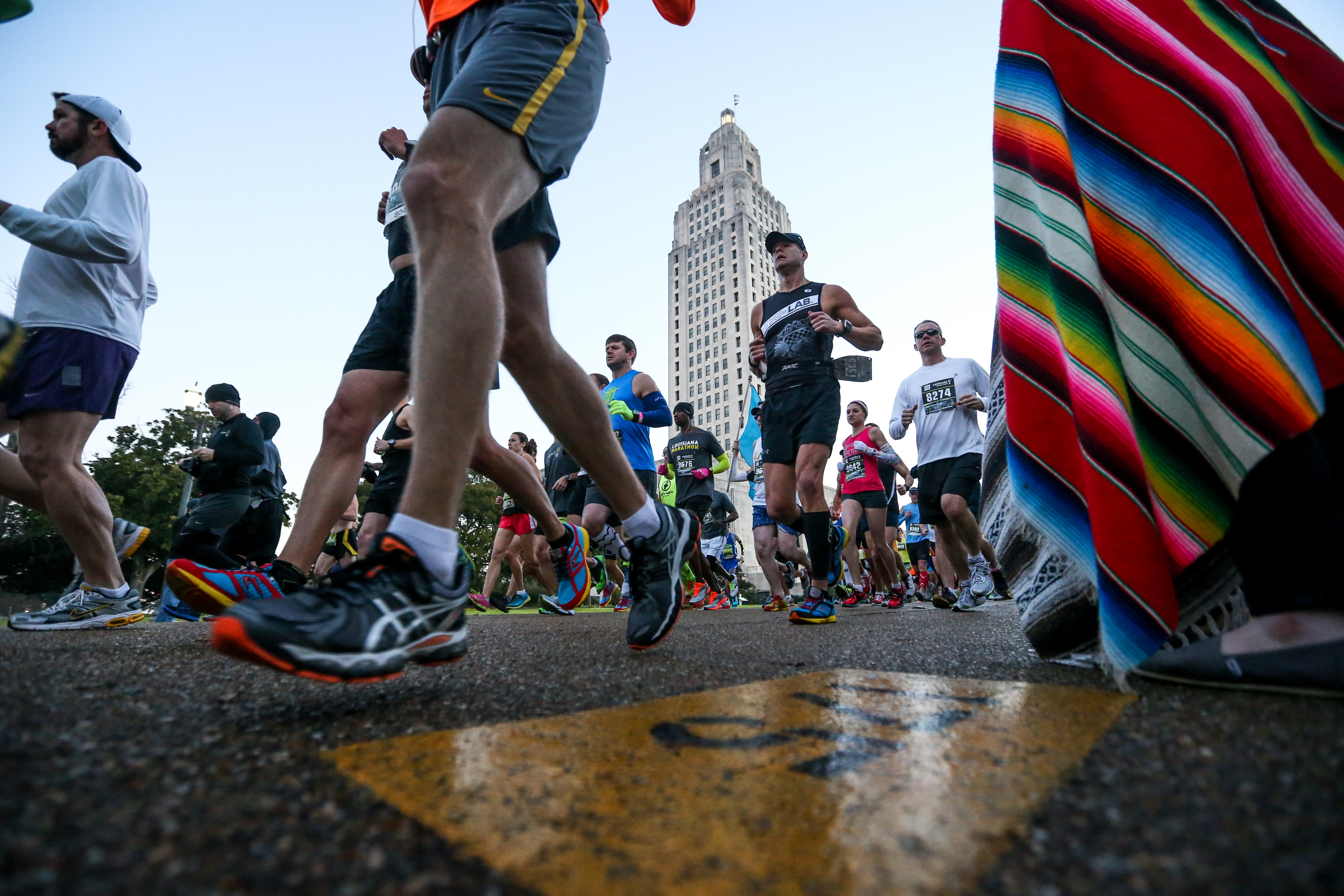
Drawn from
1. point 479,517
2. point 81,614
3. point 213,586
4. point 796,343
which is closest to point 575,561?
point 213,586

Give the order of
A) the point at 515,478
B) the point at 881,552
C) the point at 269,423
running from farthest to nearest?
the point at 881,552
the point at 269,423
the point at 515,478

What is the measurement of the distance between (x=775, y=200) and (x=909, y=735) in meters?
85.9

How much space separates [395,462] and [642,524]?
137 inches

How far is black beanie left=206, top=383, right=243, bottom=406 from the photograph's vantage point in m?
5.11

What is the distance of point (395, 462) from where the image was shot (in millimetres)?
4770

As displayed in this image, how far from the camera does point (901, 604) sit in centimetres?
684

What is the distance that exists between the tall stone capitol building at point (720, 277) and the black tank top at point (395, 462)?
60.8 meters

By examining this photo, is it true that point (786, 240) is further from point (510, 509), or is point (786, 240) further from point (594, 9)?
point (510, 509)

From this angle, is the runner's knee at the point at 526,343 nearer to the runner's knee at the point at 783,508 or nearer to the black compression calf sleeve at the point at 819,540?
the black compression calf sleeve at the point at 819,540

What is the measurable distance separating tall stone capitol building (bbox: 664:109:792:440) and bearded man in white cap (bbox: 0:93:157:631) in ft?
206

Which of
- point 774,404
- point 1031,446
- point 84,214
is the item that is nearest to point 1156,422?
point 1031,446

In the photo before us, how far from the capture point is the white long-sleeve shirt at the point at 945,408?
5340 mm

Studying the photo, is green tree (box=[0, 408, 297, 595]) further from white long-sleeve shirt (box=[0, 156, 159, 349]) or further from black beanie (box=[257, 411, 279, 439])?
white long-sleeve shirt (box=[0, 156, 159, 349])

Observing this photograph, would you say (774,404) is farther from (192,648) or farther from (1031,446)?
(192,648)
